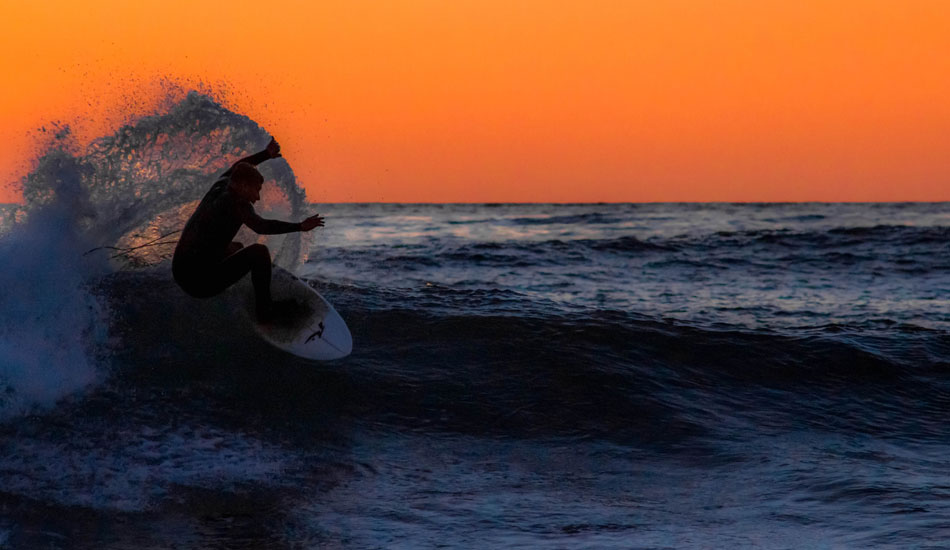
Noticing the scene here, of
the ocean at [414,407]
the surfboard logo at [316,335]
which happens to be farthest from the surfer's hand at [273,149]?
the ocean at [414,407]

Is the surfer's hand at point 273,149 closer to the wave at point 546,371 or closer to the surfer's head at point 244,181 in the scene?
the surfer's head at point 244,181

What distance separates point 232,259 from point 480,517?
321 cm

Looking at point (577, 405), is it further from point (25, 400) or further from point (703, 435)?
point (25, 400)

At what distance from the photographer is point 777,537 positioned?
539 centimetres

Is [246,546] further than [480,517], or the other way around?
[480,517]

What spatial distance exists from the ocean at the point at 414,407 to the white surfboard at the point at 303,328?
66 cm

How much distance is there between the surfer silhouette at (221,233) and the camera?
23.3 ft

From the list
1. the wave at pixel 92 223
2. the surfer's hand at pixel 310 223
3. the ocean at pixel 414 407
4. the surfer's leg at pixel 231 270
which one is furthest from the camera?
the wave at pixel 92 223

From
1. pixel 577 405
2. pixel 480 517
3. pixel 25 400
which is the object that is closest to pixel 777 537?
pixel 480 517

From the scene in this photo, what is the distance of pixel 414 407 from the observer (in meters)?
8.96

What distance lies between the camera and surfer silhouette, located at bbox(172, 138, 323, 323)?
7.10 m

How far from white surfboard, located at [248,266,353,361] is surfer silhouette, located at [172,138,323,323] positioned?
3.38 ft

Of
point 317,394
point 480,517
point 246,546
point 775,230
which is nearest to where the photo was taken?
point 246,546

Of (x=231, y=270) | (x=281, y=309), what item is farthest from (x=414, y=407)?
(x=231, y=270)
